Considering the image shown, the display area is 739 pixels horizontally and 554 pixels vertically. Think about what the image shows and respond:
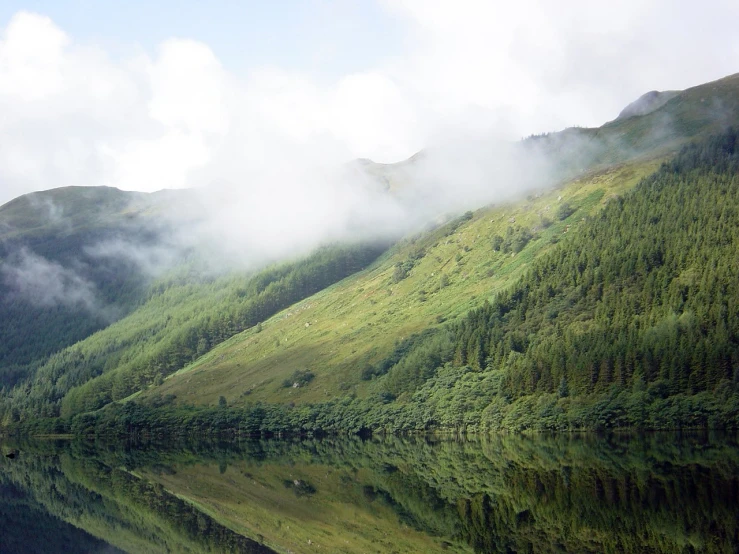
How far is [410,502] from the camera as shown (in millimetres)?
69750

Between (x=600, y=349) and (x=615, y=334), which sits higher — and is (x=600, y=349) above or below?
below

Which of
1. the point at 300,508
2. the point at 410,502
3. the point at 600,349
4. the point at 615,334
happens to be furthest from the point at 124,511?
the point at 615,334

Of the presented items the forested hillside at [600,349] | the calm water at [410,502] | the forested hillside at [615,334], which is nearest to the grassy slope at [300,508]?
the calm water at [410,502]

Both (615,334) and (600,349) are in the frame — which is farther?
(615,334)

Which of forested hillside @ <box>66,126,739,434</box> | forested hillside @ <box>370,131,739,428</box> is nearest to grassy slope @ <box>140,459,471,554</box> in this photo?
forested hillside @ <box>66,126,739,434</box>

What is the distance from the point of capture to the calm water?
50.8 m

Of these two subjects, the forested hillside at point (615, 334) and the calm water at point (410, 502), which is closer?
the calm water at point (410, 502)

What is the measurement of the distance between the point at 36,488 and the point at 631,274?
128 meters

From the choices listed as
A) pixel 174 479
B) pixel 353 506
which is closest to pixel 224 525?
pixel 353 506

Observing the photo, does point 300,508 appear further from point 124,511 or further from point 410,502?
point 124,511

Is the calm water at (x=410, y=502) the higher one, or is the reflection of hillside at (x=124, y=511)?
the reflection of hillside at (x=124, y=511)

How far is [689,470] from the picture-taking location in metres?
71.2

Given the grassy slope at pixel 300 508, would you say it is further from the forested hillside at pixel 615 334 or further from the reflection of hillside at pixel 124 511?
the forested hillside at pixel 615 334

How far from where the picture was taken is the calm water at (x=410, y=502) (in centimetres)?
5078
